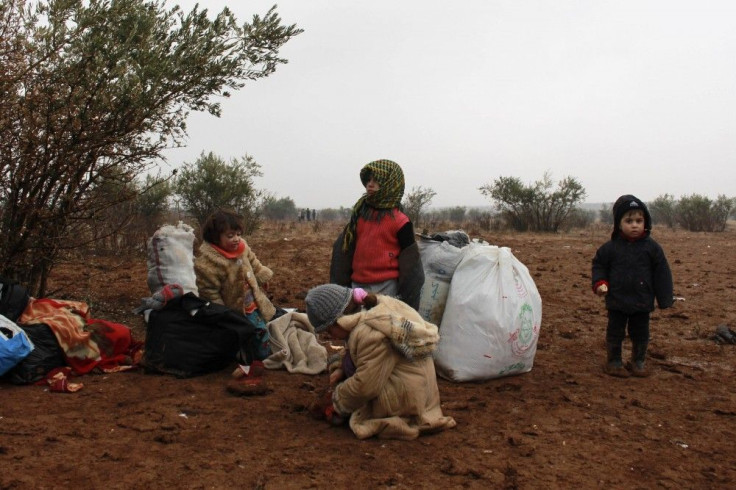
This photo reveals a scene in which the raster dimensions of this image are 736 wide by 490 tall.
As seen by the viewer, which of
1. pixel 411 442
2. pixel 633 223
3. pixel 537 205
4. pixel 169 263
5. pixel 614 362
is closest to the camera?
pixel 411 442

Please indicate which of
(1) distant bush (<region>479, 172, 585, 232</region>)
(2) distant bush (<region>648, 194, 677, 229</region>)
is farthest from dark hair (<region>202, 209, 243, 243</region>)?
(2) distant bush (<region>648, 194, 677, 229</region>)

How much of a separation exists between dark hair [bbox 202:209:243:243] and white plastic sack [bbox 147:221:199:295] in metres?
0.39

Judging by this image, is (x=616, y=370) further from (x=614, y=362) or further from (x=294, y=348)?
(x=294, y=348)

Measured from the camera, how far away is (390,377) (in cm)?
278

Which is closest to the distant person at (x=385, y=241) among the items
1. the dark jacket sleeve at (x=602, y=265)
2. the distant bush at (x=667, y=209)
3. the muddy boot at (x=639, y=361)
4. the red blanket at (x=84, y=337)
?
the dark jacket sleeve at (x=602, y=265)

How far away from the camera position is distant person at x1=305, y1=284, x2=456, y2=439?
2686mm

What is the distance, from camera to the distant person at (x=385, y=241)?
11.9 ft

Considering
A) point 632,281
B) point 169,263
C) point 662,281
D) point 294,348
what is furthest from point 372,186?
point 662,281

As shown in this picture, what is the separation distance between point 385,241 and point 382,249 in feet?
0.18

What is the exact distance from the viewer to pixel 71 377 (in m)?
3.65

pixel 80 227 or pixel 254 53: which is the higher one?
pixel 254 53

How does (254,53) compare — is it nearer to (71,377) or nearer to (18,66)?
(18,66)

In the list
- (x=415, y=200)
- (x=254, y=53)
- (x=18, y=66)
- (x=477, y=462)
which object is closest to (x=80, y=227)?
(x=18, y=66)

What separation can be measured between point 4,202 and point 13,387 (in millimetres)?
1515
